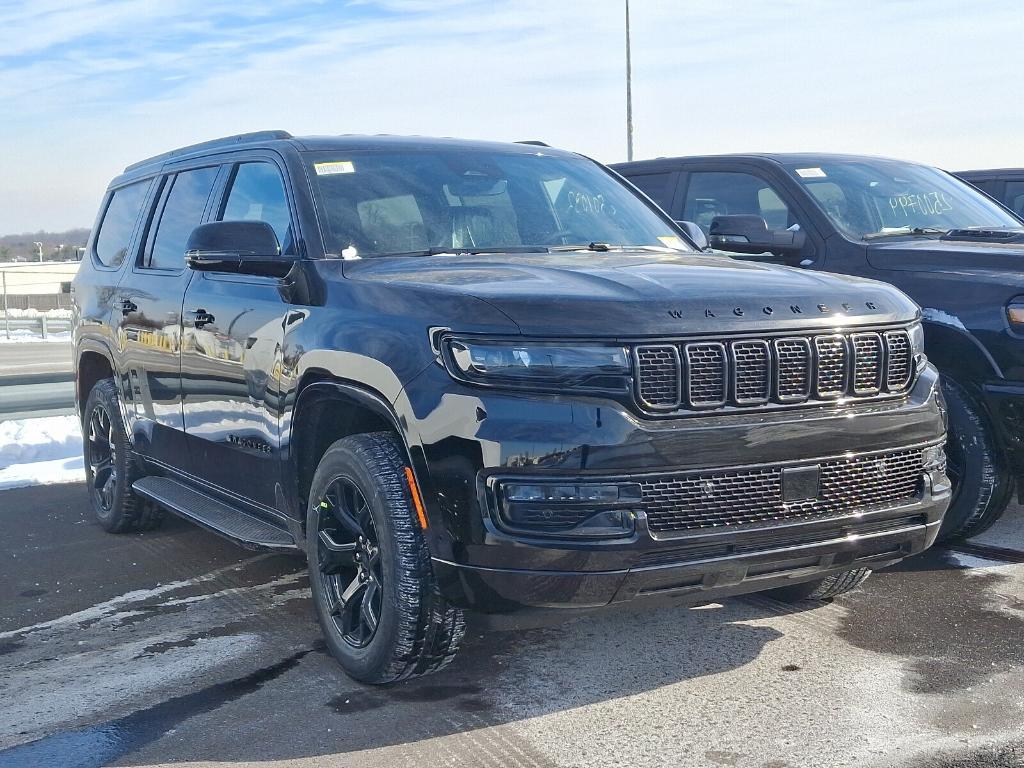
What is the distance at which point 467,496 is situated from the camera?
3615 millimetres

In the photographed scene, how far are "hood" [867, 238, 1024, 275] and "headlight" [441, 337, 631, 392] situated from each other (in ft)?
9.75

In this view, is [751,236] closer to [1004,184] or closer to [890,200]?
[890,200]

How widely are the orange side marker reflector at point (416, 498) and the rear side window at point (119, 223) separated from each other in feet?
10.7

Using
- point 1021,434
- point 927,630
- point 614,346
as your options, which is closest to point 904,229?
point 1021,434

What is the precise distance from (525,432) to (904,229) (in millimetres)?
4022

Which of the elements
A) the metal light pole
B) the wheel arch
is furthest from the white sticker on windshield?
the metal light pole

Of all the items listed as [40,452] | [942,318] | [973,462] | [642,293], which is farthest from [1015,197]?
[40,452]

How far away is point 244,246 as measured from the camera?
461 centimetres

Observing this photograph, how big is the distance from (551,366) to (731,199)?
4.20 metres

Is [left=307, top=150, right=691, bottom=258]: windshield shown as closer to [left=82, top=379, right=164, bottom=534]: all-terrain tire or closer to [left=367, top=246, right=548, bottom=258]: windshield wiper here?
[left=367, top=246, right=548, bottom=258]: windshield wiper

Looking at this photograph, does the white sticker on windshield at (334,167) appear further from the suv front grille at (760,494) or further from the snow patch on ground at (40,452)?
the snow patch on ground at (40,452)

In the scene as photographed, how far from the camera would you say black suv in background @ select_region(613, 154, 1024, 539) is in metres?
5.66

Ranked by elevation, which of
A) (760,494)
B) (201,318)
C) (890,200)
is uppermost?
(890,200)

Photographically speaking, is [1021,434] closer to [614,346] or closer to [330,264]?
[614,346]
